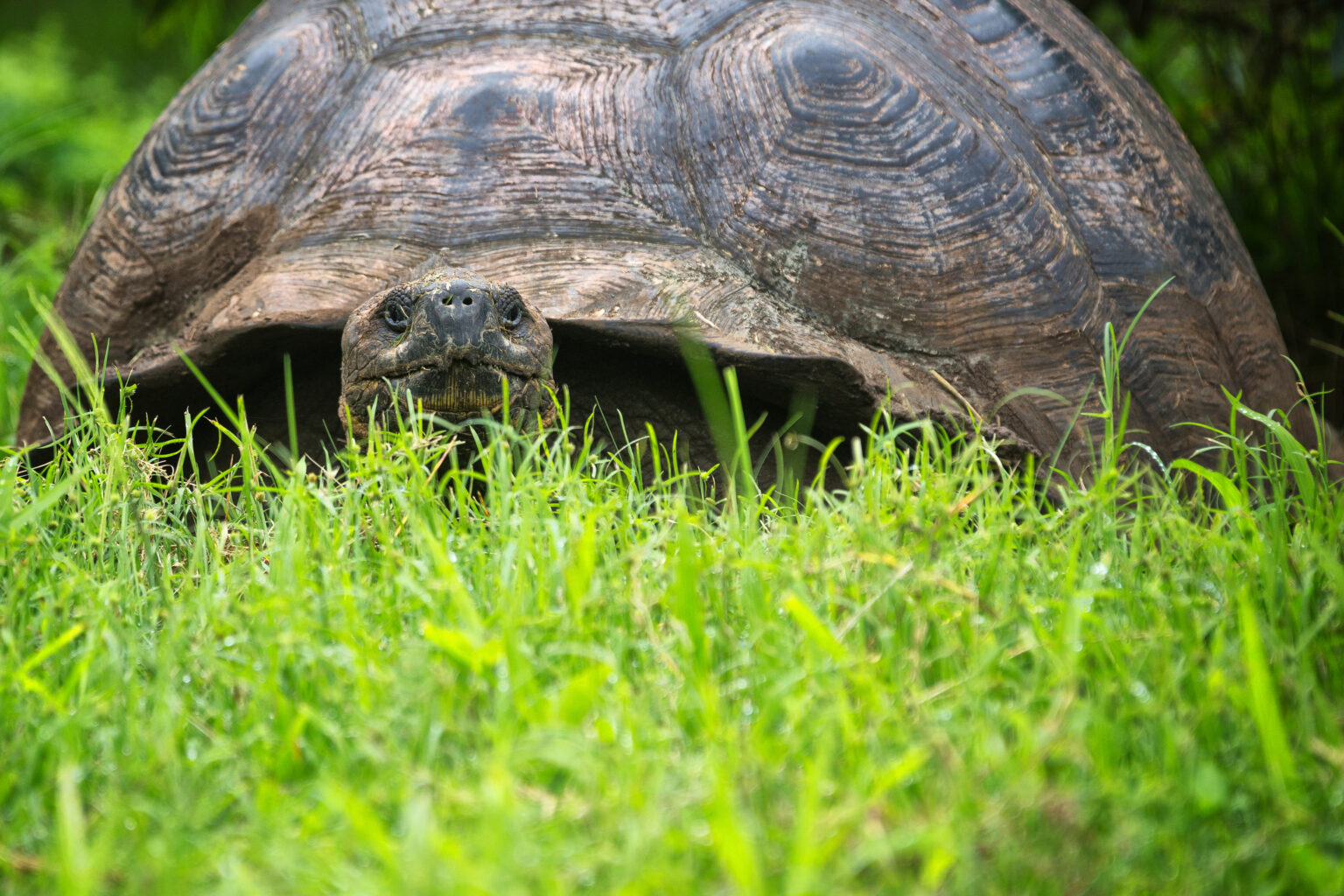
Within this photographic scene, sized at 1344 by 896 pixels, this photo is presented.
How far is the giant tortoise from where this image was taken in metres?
2.37

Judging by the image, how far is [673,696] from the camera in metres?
1.34

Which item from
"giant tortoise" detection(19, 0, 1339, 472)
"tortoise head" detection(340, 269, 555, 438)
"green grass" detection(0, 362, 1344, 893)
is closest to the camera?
"green grass" detection(0, 362, 1344, 893)

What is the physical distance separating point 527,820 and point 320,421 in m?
1.90

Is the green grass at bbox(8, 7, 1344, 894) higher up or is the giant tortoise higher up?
the giant tortoise

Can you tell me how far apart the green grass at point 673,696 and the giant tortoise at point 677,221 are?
0.55m

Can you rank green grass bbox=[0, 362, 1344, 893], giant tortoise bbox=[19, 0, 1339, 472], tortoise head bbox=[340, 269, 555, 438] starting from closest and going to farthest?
green grass bbox=[0, 362, 1344, 893], tortoise head bbox=[340, 269, 555, 438], giant tortoise bbox=[19, 0, 1339, 472]

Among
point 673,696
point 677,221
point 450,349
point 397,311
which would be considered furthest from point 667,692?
point 677,221

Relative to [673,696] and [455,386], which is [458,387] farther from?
[673,696]

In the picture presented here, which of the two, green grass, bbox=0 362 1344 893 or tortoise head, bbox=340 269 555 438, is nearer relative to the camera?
green grass, bbox=0 362 1344 893

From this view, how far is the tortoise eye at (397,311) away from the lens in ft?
7.43

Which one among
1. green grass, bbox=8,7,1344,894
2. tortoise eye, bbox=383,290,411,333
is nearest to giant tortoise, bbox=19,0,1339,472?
tortoise eye, bbox=383,290,411,333

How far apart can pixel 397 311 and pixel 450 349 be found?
0.16 metres

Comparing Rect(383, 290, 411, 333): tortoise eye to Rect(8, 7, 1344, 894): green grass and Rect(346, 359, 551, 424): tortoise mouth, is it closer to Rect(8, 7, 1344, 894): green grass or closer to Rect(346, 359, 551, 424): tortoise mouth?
Rect(346, 359, 551, 424): tortoise mouth

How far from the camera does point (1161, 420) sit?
2.67m
